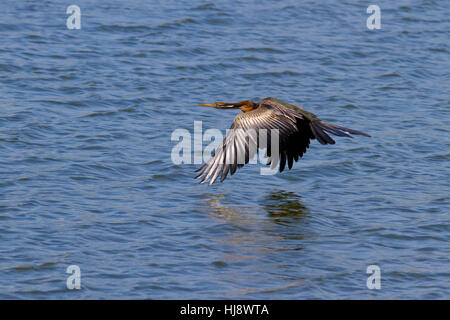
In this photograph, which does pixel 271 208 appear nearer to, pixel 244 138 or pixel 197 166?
pixel 244 138

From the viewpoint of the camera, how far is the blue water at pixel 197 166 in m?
7.21

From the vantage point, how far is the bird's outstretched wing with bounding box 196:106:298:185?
8.48m

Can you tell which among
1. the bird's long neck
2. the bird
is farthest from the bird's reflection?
the bird's long neck

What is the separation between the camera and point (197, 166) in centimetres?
1023

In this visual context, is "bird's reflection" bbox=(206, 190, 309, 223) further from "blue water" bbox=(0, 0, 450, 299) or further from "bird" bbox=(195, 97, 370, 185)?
"bird" bbox=(195, 97, 370, 185)

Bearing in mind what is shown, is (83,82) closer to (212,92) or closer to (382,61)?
(212,92)

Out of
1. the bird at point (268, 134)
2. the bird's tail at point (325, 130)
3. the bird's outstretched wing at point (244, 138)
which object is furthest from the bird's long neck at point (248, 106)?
the bird's tail at point (325, 130)

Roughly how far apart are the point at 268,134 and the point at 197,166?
5.08 ft

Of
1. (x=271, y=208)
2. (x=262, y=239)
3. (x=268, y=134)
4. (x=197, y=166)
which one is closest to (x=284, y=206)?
(x=271, y=208)

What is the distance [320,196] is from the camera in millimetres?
9445

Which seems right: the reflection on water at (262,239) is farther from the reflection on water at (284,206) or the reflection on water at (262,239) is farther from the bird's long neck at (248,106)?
the bird's long neck at (248,106)

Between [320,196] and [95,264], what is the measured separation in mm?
3224
